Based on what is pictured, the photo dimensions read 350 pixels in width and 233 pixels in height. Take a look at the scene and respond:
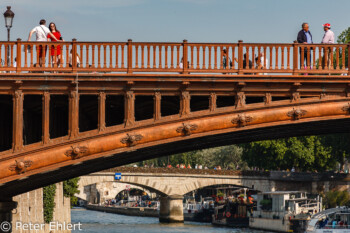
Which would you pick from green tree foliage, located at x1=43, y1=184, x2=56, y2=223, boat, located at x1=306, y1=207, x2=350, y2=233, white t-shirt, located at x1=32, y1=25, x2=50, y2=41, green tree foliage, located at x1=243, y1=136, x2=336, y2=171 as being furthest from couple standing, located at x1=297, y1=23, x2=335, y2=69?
green tree foliage, located at x1=243, y1=136, x2=336, y2=171

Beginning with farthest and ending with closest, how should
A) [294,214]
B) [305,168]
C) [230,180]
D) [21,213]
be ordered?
[305,168] → [230,180] → [294,214] → [21,213]

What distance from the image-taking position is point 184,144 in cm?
3022

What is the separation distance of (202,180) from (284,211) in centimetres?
1483

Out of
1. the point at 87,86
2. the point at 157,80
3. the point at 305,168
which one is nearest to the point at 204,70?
the point at 157,80


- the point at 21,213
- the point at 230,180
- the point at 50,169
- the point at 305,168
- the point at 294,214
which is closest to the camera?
the point at 50,169

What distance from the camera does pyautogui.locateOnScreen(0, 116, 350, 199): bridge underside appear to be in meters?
28.0

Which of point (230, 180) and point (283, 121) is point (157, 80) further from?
point (230, 180)

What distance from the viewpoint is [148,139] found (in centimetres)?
2762

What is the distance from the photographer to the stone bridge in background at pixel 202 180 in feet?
296

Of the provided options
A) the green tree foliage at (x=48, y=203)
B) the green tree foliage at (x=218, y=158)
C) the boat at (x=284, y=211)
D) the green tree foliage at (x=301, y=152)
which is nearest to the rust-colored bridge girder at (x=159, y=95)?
the green tree foliage at (x=48, y=203)

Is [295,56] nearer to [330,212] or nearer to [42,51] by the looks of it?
[42,51]

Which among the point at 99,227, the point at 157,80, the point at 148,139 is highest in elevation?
the point at 157,80

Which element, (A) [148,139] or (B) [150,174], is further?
(B) [150,174]

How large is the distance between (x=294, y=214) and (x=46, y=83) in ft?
176
